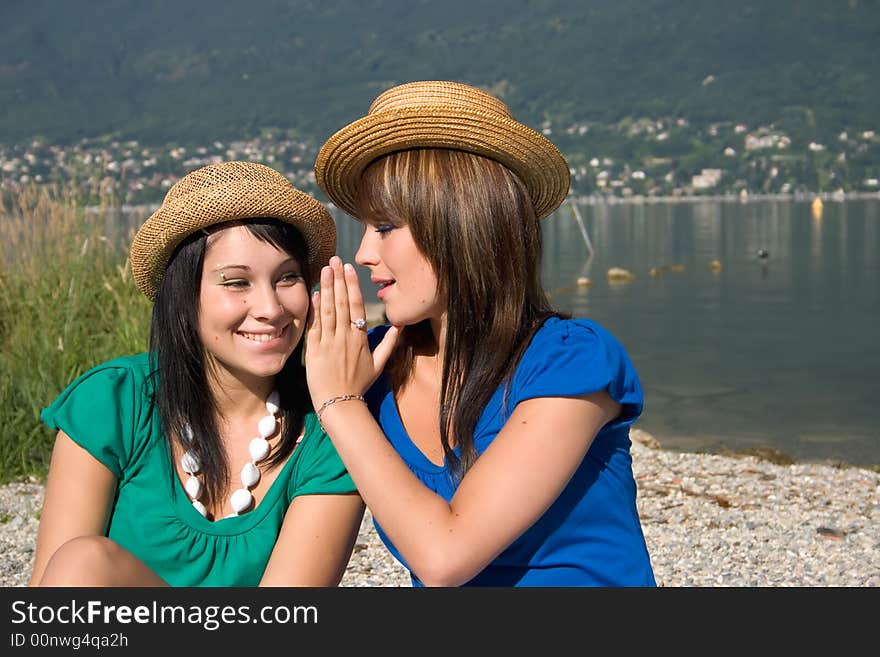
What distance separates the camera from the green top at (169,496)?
2.38 metres

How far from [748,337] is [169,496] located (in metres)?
13.7

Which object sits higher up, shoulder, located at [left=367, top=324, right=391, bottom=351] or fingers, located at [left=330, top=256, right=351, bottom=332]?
fingers, located at [left=330, top=256, right=351, bottom=332]

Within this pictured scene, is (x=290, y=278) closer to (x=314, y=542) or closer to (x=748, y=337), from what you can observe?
(x=314, y=542)

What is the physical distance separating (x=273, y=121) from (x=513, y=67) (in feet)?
221

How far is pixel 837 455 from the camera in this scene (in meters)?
7.91

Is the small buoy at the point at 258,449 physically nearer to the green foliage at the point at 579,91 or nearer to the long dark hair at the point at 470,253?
the long dark hair at the point at 470,253

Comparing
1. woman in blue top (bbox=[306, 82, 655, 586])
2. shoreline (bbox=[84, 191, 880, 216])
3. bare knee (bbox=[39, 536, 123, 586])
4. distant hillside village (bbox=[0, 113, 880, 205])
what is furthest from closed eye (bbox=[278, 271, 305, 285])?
shoreline (bbox=[84, 191, 880, 216])

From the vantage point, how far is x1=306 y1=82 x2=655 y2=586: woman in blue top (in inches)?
80.4

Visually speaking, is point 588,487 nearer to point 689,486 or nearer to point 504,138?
point 504,138

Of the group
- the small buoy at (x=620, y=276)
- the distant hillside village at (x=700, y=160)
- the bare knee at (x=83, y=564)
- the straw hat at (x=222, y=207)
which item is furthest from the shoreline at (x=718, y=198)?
the bare knee at (x=83, y=564)

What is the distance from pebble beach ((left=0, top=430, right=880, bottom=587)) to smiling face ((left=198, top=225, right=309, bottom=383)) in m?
1.90

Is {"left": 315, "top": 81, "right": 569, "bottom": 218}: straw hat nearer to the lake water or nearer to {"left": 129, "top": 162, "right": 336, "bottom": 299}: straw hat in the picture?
{"left": 129, "top": 162, "right": 336, "bottom": 299}: straw hat

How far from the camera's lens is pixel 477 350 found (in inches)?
90.2

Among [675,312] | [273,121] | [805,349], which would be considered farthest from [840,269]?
[273,121]
